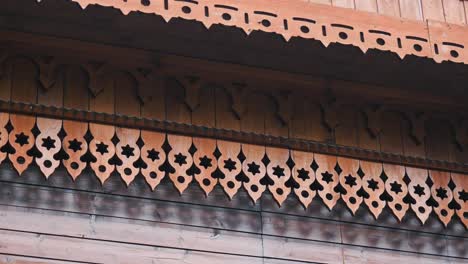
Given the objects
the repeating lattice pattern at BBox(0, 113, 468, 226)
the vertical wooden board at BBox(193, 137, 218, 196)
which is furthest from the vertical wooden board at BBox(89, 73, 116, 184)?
A: the vertical wooden board at BBox(193, 137, 218, 196)

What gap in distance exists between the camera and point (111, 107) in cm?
943

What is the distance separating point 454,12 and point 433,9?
172mm

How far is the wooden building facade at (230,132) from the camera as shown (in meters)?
9.08

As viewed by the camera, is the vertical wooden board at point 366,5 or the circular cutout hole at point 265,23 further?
the vertical wooden board at point 366,5

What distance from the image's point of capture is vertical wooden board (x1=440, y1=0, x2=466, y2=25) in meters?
10.1

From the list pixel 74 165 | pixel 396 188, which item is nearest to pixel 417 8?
pixel 396 188

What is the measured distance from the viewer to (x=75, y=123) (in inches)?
366

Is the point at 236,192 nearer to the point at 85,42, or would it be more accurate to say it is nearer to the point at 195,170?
the point at 195,170

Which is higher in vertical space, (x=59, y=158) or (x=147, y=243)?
(x=59, y=158)

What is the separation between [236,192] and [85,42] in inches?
58.8

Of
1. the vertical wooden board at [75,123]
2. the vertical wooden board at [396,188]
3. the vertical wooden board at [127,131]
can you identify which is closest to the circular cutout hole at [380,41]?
the vertical wooden board at [396,188]

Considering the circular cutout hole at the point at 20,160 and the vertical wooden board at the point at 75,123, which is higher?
the vertical wooden board at the point at 75,123

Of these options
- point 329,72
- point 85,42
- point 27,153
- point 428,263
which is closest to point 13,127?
point 27,153

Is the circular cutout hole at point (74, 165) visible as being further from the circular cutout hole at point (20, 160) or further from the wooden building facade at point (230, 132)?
the circular cutout hole at point (20, 160)
